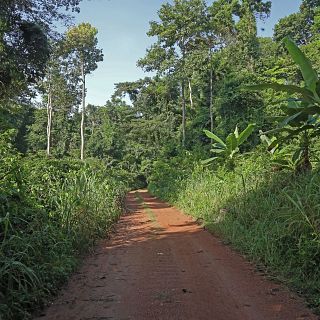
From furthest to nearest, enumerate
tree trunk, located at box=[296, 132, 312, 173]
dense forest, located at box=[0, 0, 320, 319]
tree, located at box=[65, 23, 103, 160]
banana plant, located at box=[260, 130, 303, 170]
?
1. tree, located at box=[65, 23, 103, 160]
2. banana plant, located at box=[260, 130, 303, 170]
3. tree trunk, located at box=[296, 132, 312, 173]
4. dense forest, located at box=[0, 0, 320, 319]

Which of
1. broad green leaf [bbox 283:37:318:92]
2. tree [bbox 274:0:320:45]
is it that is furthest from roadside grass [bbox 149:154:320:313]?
tree [bbox 274:0:320:45]

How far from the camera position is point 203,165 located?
54.7 feet

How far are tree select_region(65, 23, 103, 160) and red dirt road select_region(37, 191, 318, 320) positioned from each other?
3183cm

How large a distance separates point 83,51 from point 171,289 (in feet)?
124

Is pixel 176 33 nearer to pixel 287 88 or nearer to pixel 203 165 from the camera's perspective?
pixel 203 165

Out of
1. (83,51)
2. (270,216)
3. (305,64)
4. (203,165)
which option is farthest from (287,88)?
(83,51)

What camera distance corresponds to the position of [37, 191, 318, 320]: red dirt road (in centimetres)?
408

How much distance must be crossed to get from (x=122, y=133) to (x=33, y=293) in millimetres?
40459

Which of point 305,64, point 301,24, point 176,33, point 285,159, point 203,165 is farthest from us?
point 301,24

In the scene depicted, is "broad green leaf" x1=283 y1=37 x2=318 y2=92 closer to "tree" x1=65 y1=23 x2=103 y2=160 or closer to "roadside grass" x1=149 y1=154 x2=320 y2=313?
"roadside grass" x1=149 y1=154 x2=320 y2=313

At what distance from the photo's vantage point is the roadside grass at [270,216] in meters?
5.10

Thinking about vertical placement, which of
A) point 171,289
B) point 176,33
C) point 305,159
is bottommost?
point 171,289

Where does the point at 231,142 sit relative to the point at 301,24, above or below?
below

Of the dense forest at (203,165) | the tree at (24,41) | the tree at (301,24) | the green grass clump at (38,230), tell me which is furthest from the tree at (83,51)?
the green grass clump at (38,230)
